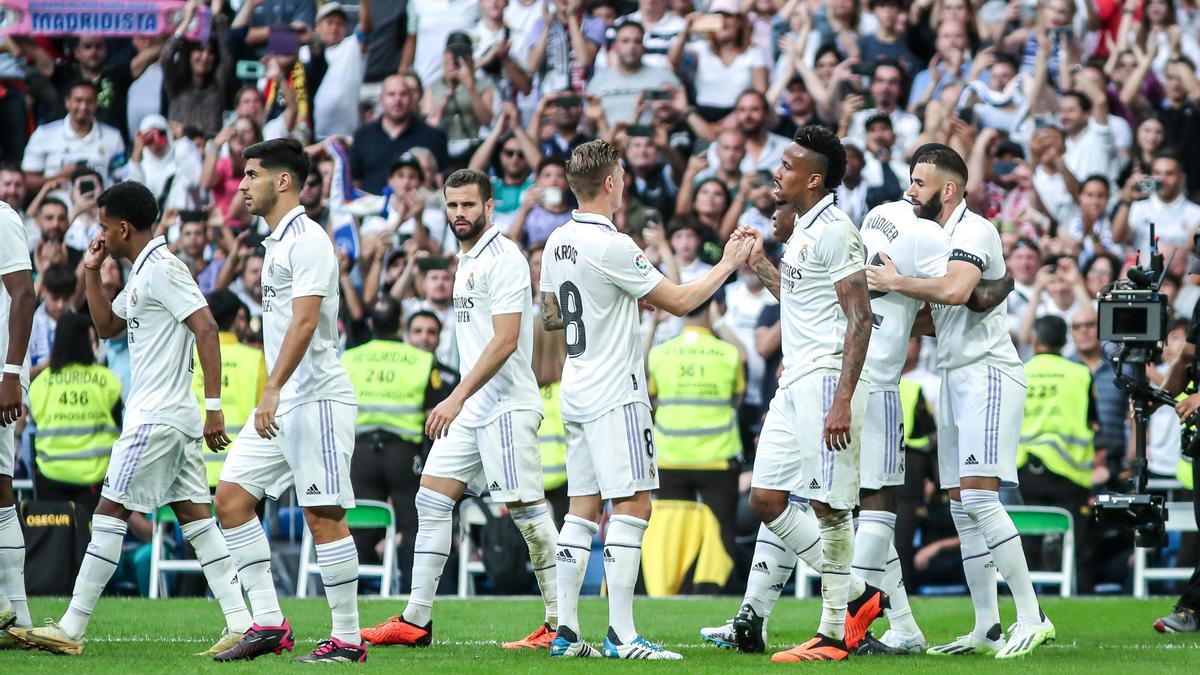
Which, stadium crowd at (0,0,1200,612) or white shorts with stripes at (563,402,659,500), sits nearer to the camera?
white shorts with stripes at (563,402,659,500)

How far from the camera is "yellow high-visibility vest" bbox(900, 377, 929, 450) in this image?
12953 millimetres

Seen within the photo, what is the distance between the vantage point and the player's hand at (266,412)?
766 centimetres

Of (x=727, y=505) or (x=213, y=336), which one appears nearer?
(x=213, y=336)

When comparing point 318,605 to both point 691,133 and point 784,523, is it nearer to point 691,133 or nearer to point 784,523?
point 784,523

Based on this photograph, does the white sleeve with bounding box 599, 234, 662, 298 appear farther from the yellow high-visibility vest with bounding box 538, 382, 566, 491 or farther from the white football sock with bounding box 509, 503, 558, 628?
the yellow high-visibility vest with bounding box 538, 382, 566, 491

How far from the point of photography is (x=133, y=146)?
18.1 m

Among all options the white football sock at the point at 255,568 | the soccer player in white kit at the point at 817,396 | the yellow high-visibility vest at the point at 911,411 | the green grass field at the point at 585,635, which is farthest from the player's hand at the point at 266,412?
the yellow high-visibility vest at the point at 911,411

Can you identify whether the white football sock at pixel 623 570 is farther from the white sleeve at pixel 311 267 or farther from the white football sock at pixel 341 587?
the white sleeve at pixel 311 267

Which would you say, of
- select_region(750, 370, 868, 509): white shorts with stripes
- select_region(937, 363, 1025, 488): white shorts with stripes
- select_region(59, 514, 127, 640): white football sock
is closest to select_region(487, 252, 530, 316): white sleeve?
select_region(750, 370, 868, 509): white shorts with stripes

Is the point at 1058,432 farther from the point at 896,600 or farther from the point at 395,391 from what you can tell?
the point at 395,391

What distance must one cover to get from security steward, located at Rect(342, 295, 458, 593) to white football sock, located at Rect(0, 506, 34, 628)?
4.61 m

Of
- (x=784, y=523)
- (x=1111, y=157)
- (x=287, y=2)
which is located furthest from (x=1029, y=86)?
(x=784, y=523)

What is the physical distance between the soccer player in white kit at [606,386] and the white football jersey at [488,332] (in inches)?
21.7

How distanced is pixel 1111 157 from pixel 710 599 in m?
7.01
